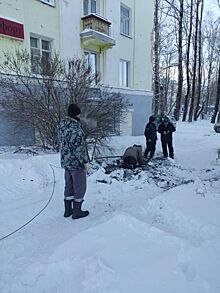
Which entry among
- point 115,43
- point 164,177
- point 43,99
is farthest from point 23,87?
point 115,43

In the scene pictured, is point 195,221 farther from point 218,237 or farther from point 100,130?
point 100,130

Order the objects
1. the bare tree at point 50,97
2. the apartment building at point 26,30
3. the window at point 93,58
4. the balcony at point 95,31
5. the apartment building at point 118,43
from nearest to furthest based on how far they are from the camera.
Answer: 1. the bare tree at point 50,97
2. the apartment building at point 26,30
3. the apartment building at point 118,43
4. the balcony at point 95,31
5. the window at point 93,58

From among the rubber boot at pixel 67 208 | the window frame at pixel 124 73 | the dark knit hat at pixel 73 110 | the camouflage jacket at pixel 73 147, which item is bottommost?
the rubber boot at pixel 67 208

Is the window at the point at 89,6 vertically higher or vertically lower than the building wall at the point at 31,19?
higher

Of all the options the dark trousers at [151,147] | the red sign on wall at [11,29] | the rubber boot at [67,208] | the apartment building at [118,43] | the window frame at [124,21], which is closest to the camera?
the rubber boot at [67,208]

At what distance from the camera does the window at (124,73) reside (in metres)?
17.9

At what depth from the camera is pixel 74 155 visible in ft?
14.3

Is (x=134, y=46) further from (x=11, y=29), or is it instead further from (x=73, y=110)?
(x=73, y=110)

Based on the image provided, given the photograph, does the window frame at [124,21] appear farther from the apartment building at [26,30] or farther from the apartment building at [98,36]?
the apartment building at [26,30]

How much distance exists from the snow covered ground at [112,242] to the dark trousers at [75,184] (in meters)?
0.42

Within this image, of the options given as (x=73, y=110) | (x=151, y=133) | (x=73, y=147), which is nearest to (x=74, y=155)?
(x=73, y=147)

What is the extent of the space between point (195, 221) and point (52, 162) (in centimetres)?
449

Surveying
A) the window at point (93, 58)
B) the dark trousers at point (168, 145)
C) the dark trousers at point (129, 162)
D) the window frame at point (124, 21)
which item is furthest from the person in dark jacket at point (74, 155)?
the window frame at point (124, 21)

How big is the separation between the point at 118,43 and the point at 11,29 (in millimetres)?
7589
